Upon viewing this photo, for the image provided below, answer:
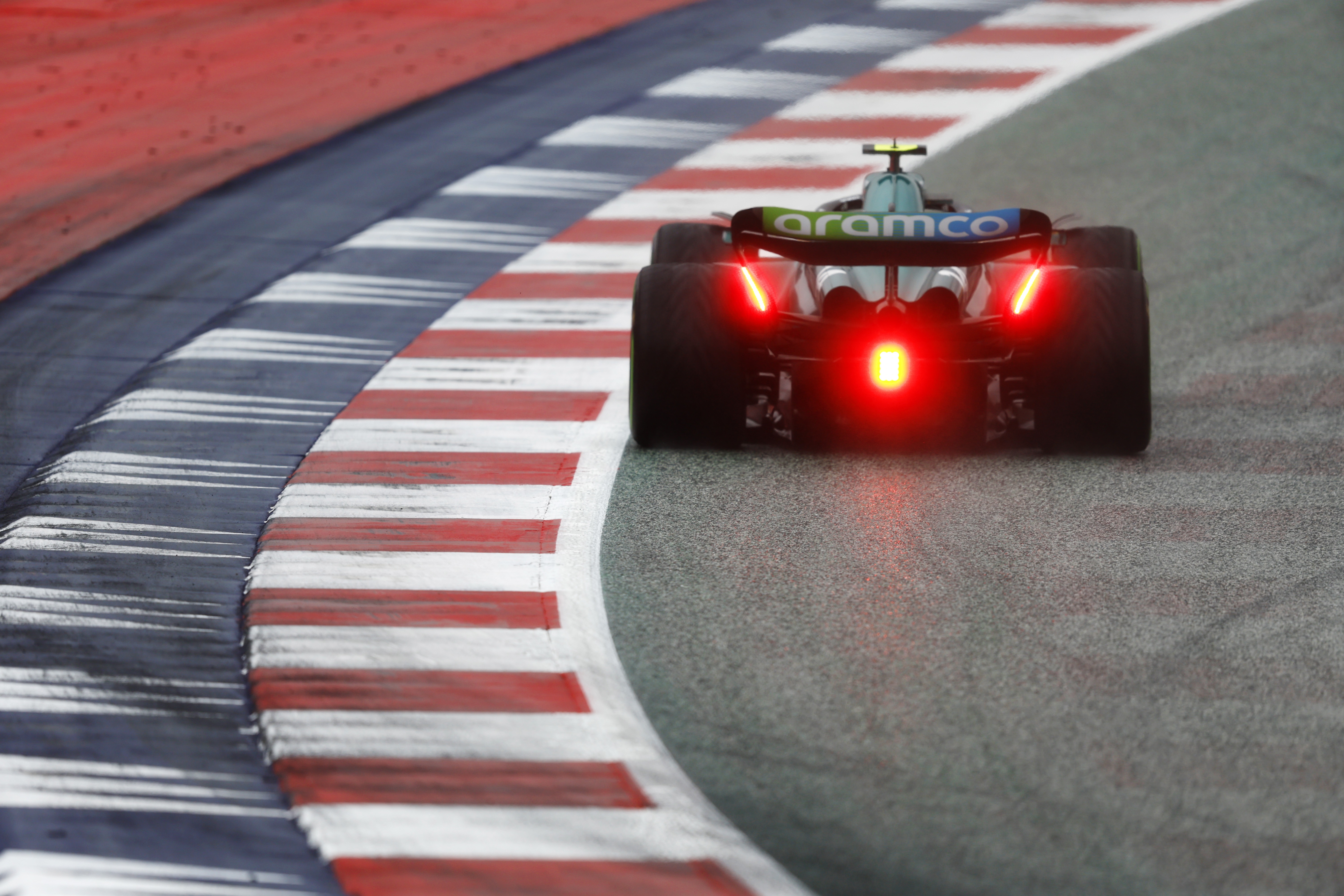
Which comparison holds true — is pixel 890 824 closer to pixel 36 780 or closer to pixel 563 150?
pixel 36 780

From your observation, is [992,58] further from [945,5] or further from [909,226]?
[909,226]

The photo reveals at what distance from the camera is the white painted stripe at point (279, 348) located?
9609mm

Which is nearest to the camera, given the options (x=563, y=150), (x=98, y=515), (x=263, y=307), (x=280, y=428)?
(x=98, y=515)

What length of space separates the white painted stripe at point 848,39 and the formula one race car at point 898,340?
920 centimetres

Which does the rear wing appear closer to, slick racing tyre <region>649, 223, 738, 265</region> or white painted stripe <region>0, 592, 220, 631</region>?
slick racing tyre <region>649, 223, 738, 265</region>

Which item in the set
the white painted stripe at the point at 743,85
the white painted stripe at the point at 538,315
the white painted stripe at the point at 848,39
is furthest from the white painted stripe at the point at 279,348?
the white painted stripe at the point at 848,39

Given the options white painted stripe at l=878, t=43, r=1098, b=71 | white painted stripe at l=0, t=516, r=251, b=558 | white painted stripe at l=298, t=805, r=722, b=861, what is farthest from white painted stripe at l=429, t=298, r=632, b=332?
white painted stripe at l=878, t=43, r=1098, b=71

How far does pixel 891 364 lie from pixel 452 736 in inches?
124

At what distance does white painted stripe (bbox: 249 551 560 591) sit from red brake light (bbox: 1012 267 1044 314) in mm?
2472

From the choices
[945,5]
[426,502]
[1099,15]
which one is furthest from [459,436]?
[945,5]

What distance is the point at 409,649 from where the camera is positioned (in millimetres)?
6152

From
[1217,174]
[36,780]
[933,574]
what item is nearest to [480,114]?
[1217,174]

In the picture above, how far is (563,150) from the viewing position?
1413cm

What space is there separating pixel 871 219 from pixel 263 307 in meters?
4.35
